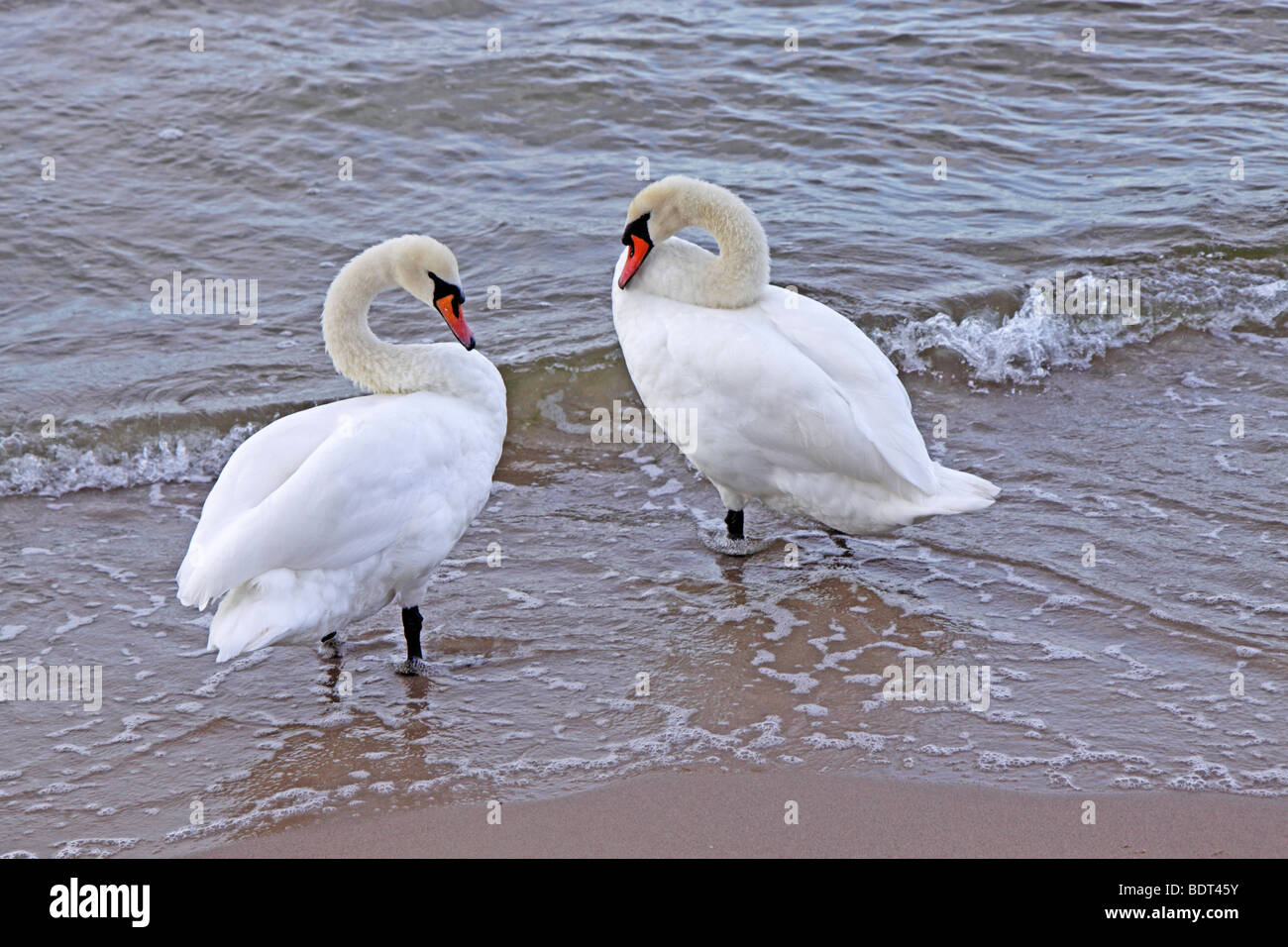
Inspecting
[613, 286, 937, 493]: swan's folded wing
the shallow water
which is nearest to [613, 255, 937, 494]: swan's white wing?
[613, 286, 937, 493]: swan's folded wing

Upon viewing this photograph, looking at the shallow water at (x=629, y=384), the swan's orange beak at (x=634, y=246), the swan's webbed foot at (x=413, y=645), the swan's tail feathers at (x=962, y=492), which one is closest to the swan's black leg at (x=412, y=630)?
the swan's webbed foot at (x=413, y=645)

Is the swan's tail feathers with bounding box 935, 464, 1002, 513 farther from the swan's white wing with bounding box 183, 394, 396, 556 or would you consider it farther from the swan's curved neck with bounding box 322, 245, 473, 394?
the swan's white wing with bounding box 183, 394, 396, 556

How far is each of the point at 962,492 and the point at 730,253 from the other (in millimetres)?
1428

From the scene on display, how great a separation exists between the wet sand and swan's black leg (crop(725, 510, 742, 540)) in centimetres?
204

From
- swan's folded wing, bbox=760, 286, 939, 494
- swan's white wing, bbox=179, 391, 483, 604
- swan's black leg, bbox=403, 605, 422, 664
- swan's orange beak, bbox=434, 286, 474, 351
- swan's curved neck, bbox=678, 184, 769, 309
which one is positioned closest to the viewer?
swan's white wing, bbox=179, 391, 483, 604

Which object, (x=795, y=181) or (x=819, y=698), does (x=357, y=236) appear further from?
(x=819, y=698)

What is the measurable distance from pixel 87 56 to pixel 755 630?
31.0 ft

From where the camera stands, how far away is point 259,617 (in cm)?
464

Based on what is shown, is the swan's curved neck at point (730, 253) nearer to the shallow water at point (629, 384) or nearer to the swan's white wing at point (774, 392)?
the swan's white wing at point (774, 392)

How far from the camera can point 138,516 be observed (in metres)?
6.84

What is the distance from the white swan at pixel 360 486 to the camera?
470cm

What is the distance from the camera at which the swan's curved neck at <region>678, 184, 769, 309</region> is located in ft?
20.1

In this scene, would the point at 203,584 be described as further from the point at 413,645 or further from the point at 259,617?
the point at 413,645

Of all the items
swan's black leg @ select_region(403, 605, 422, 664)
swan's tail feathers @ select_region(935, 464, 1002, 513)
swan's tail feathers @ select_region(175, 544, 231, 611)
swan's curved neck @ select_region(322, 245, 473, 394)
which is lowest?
swan's black leg @ select_region(403, 605, 422, 664)
